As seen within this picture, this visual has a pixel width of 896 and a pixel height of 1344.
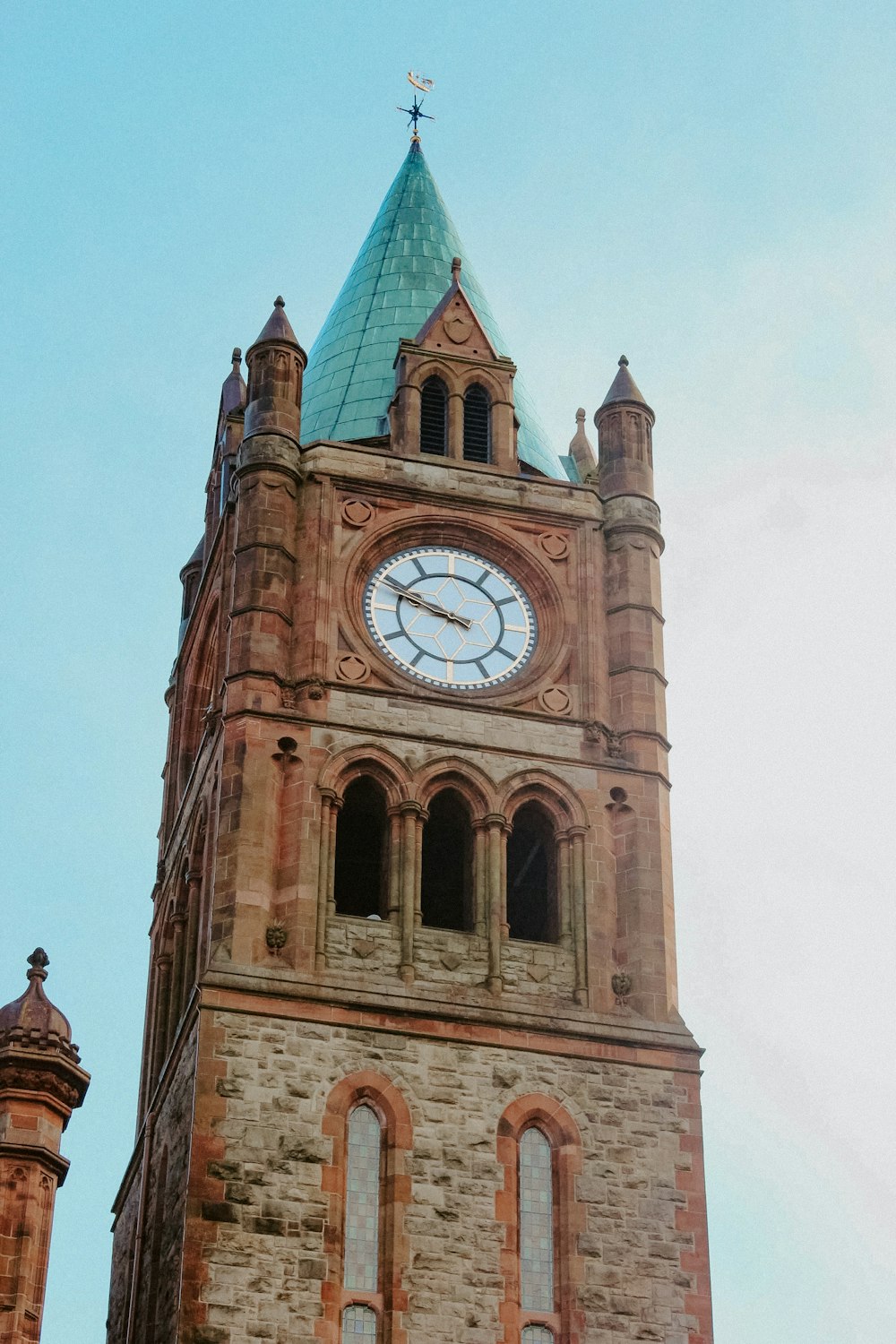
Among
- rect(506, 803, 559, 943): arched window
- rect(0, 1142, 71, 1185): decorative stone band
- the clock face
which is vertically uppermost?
the clock face

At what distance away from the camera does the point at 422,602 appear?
5016 centimetres

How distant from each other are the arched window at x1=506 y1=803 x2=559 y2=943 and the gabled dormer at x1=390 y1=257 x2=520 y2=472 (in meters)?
6.66

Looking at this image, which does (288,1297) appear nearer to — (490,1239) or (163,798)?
(490,1239)

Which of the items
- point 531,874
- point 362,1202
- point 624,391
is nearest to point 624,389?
point 624,391

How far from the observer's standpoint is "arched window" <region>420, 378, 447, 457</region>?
5278 centimetres

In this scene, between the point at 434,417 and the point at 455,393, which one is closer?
the point at 455,393

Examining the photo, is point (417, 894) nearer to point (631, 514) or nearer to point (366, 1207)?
point (366, 1207)

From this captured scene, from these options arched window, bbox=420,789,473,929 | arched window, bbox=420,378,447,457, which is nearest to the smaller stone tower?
arched window, bbox=420,789,473,929

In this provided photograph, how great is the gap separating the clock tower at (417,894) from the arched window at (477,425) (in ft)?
0.15

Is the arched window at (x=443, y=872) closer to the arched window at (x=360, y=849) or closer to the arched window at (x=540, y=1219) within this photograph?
the arched window at (x=360, y=849)

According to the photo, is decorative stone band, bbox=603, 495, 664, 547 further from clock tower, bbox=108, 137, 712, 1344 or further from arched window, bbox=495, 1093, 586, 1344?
arched window, bbox=495, 1093, 586, 1344

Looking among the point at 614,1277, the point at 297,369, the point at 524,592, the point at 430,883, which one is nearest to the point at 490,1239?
the point at 614,1277

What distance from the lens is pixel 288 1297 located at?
136 ft

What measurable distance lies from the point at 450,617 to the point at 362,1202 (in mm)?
11030
